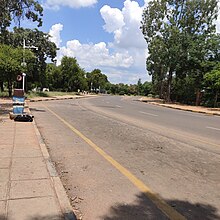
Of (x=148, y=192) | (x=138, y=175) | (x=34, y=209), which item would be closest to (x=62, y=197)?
(x=34, y=209)

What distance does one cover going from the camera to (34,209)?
3863mm

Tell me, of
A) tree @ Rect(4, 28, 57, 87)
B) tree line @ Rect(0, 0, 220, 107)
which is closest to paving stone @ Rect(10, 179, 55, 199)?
tree line @ Rect(0, 0, 220, 107)

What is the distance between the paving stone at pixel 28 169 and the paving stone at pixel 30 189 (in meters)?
0.26

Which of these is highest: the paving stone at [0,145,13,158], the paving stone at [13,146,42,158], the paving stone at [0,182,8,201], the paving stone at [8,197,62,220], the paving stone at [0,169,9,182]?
the paving stone at [8,197,62,220]

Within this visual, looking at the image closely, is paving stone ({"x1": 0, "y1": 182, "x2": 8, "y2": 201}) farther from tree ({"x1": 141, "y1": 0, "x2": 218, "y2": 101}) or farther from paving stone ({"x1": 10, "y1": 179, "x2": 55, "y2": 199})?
A: tree ({"x1": 141, "y1": 0, "x2": 218, "y2": 101})

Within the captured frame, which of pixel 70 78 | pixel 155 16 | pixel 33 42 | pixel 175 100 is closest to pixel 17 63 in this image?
pixel 33 42

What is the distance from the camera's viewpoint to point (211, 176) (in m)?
5.89

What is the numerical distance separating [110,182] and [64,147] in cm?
322

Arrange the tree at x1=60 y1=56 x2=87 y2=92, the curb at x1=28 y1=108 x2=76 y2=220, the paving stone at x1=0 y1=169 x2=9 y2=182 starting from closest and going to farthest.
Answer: the curb at x1=28 y1=108 x2=76 y2=220 < the paving stone at x1=0 y1=169 x2=9 y2=182 < the tree at x1=60 y1=56 x2=87 y2=92

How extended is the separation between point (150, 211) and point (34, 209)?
158 cm

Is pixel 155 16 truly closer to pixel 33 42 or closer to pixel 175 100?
pixel 175 100

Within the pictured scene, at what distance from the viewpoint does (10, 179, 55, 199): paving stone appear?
4311mm

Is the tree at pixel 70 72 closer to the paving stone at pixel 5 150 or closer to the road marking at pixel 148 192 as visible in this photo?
the paving stone at pixel 5 150

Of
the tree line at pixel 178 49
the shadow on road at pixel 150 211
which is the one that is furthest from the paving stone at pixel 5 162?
the tree line at pixel 178 49
